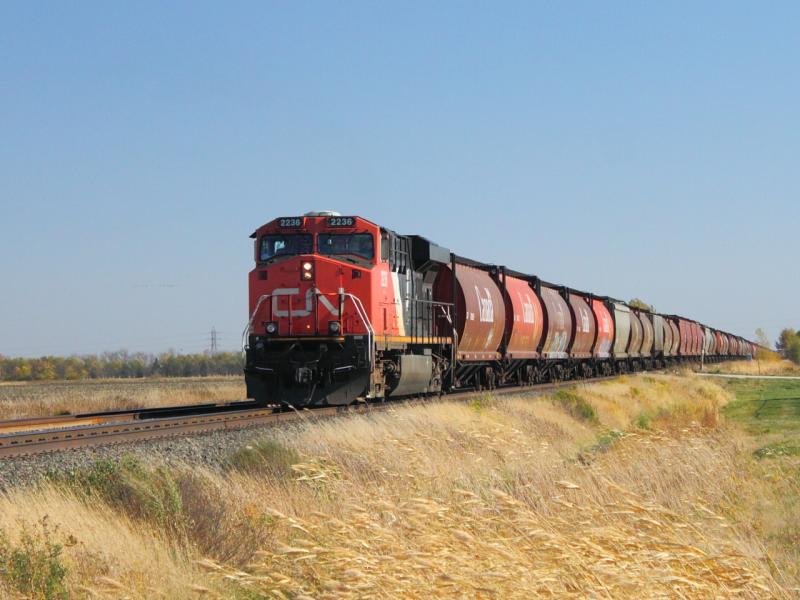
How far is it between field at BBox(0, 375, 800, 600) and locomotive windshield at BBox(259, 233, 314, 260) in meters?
5.54

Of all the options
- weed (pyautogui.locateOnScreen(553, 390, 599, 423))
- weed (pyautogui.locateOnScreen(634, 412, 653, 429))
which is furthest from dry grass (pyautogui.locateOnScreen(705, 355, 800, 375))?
weed (pyautogui.locateOnScreen(553, 390, 599, 423))

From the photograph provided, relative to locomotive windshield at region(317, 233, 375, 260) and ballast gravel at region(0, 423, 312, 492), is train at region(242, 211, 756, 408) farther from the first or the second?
ballast gravel at region(0, 423, 312, 492)

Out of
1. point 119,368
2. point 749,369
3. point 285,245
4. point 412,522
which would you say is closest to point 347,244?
point 285,245

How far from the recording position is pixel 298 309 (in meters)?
18.9

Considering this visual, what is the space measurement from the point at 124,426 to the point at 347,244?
597cm

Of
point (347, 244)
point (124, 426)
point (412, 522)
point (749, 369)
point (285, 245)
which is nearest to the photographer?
point (412, 522)

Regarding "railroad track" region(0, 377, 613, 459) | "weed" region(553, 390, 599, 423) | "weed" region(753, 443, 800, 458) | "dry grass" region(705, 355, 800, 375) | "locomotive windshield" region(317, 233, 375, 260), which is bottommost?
"dry grass" region(705, 355, 800, 375)

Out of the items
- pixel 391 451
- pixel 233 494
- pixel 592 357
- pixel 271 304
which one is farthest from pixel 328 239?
pixel 592 357

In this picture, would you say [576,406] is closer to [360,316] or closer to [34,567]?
[360,316]

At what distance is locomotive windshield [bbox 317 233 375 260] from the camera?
63.0 ft

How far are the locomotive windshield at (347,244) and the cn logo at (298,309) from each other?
3.42 ft

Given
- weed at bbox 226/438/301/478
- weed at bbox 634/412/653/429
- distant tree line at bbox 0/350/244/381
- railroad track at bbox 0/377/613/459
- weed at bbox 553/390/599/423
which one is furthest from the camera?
distant tree line at bbox 0/350/244/381

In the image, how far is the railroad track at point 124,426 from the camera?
516 inches

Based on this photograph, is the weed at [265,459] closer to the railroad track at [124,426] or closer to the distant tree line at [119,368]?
the railroad track at [124,426]
